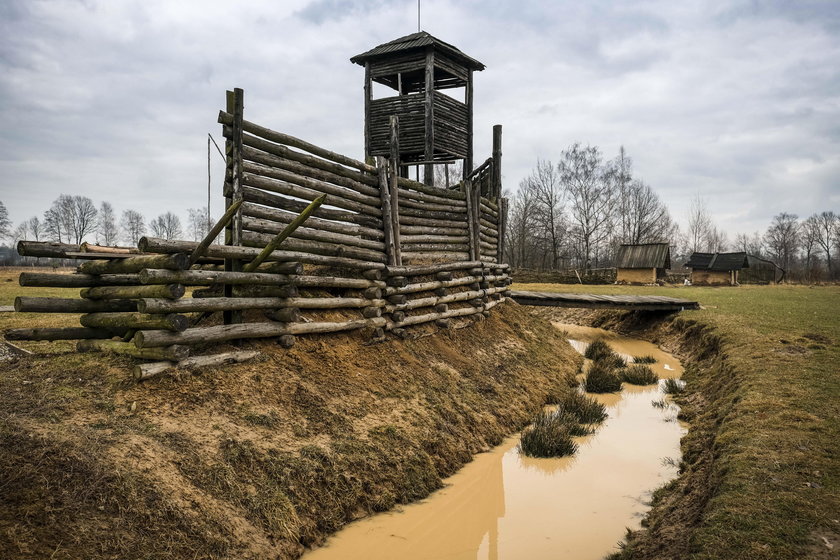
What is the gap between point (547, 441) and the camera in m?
7.86

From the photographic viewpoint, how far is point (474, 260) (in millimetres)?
13523

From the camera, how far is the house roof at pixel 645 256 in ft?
133

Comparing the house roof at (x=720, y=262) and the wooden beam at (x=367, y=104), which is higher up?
the wooden beam at (x=367, y=104)

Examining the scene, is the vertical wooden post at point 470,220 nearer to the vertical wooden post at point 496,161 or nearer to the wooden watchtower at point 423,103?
the wooden watchtower at point 423,103

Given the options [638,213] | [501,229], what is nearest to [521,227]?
[638,213]

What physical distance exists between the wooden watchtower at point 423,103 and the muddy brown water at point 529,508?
9412mm

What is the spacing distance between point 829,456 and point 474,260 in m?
8.93

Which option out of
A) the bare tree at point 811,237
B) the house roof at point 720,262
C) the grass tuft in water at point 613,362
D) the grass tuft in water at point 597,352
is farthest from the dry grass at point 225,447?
the bare tree at point 811,237

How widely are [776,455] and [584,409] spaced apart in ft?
14.6

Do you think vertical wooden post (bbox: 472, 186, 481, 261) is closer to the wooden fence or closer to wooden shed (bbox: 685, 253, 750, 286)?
the wooden fence

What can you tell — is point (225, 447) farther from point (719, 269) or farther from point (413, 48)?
point (719, 269)

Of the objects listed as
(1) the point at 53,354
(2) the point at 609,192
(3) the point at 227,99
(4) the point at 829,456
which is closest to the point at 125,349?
(1) the point at 53,354

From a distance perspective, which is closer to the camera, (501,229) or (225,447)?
(225,447)

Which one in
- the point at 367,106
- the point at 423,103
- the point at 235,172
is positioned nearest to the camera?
the point at 235,172
